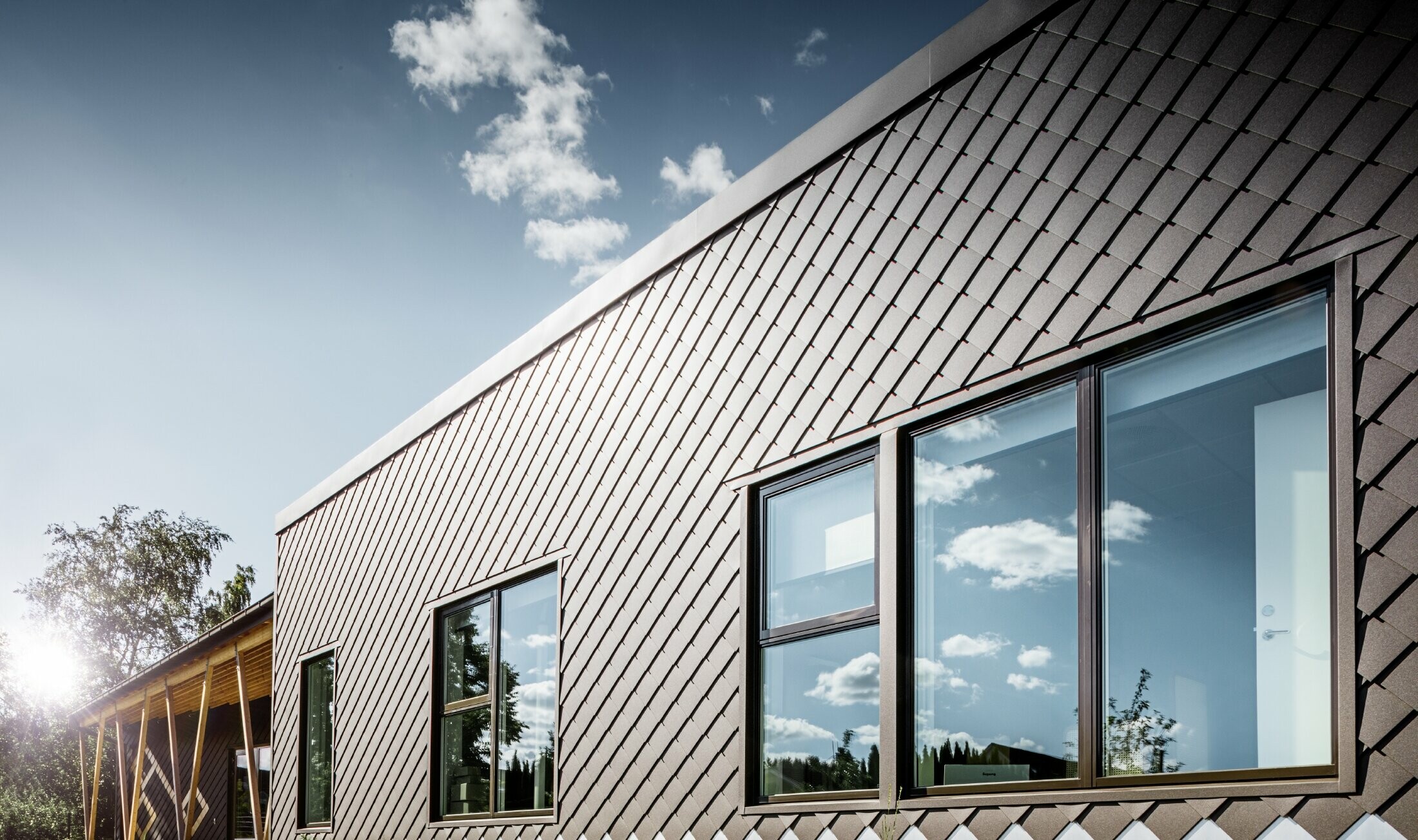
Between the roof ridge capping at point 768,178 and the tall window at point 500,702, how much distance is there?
1.38 metres

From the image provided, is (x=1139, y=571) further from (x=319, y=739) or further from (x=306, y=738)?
(x=306, y=738)

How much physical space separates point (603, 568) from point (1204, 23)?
12.1 feet

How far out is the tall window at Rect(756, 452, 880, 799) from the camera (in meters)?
4.25

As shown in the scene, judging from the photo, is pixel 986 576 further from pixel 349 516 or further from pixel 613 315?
pixel 349 516

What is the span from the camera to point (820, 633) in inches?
176

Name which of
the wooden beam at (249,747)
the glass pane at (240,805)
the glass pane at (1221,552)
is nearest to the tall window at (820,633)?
the glass pane at (1221,552)

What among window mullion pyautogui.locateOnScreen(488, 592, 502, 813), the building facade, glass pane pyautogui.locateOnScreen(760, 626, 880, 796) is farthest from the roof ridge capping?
glass pane pyautogui.locateOnScreen(760, 626, 880, 796)

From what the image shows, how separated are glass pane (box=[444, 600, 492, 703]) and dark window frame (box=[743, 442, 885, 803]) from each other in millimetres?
2603

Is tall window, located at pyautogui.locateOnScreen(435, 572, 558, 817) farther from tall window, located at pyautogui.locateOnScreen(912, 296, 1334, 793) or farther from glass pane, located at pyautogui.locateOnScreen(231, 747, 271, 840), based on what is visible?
glass pane, located at pyautogui.locateOnScreen(231, 747, 271, 840)

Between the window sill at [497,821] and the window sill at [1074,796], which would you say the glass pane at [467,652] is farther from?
the window sill at [1074,796]

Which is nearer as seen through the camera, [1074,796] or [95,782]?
[1074,796]

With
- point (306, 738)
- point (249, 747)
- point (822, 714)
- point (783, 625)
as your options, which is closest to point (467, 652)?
point (783, 625)

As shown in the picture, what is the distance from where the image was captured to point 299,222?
43.6 feet

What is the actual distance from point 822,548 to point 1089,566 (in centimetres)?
129
